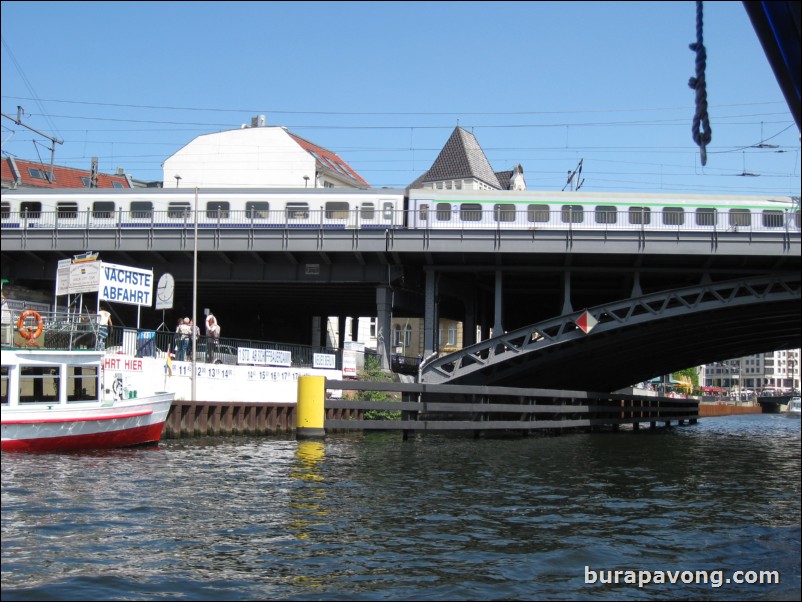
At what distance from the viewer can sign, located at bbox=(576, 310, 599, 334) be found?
140 feet

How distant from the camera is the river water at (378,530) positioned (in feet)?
32.4

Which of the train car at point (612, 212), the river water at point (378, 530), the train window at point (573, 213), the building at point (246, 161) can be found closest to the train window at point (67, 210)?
the train car at point (612, 212)

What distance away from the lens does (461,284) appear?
50.8 m

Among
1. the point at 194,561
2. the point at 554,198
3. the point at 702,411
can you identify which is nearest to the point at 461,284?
the point at 554,198

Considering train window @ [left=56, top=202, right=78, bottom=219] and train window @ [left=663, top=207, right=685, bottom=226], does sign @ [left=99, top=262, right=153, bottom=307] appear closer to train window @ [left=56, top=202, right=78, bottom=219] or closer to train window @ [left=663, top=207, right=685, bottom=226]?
train window @ [left=56, top=202, right=78, bottom=219]

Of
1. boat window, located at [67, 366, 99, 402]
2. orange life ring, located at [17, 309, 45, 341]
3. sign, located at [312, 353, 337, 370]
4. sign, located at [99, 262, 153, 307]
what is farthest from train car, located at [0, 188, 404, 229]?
orange life ring, located at [17, 309, 45, 341]

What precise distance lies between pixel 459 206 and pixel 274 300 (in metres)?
16.8

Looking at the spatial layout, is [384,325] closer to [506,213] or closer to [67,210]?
[506,213]

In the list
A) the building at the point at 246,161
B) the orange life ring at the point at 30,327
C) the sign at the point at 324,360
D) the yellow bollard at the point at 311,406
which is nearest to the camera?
the orange life ring at the point at 30,327

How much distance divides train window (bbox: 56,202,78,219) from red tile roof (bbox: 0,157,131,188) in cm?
3389

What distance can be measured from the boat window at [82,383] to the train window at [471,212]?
78.0ft

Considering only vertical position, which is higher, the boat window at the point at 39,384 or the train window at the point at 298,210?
the train window at the point at 298,210

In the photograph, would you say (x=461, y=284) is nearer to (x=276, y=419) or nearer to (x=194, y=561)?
(x=276, y=419)

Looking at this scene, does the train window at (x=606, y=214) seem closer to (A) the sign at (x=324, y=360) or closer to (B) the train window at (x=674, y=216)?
(B) the train window at (x=674, y=216)
